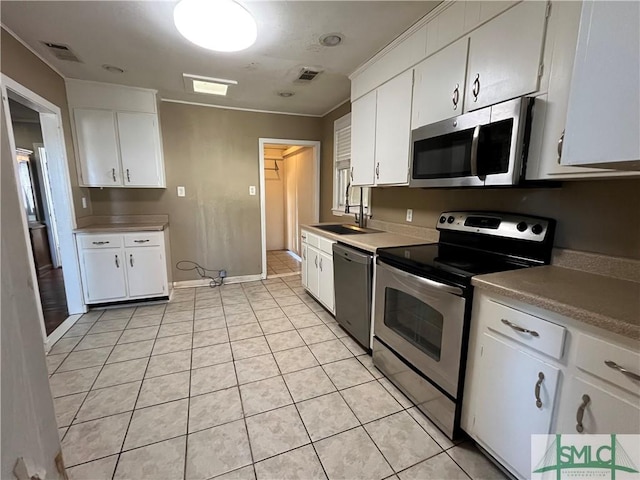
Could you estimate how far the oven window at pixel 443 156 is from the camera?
179cm

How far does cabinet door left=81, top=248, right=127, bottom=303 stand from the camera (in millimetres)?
3230

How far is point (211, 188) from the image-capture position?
4.10 meters

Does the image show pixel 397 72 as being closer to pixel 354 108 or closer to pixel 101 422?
pixel 354 108

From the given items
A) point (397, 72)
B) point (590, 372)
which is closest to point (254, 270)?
point (397, 72)

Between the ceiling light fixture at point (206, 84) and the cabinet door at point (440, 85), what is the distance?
6.26ft

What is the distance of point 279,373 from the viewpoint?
2.24 m

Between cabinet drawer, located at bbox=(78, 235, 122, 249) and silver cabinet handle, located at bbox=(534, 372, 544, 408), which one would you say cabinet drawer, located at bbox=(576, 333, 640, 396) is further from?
cabinet drawer, located at bbox=(78, 235, 122, 249)

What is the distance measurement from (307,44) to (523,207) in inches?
74.9

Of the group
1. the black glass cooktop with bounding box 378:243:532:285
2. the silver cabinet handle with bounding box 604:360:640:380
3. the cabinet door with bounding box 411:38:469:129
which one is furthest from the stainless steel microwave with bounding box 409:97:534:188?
the silver cabinet handle with bounding box 604:360:640:380

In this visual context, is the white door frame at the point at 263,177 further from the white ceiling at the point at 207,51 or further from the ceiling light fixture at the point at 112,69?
the ceiling light fixture at the point at 112,69

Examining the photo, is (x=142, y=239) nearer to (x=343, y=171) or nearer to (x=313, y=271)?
(x=313, y=271)

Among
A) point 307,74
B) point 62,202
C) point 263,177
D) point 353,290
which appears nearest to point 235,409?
point 353,290

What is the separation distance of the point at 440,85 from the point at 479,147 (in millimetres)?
607

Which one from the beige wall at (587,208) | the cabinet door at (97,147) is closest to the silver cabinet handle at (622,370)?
the beige wall at (587,208)
